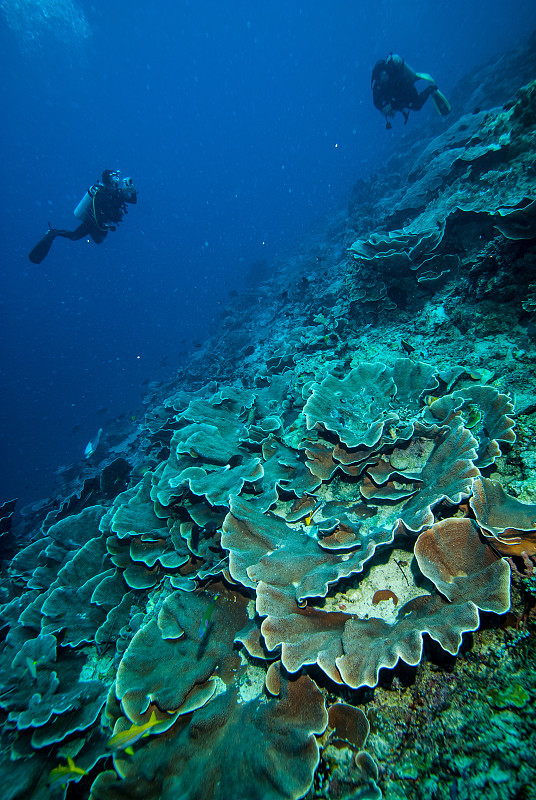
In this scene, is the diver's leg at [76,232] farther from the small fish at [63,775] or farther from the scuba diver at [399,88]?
the small fish at [63,775]

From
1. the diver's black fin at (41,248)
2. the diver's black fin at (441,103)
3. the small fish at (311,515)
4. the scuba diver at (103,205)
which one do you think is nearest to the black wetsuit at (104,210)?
the scuba diver at (103,205)

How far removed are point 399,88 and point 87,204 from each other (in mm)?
11154

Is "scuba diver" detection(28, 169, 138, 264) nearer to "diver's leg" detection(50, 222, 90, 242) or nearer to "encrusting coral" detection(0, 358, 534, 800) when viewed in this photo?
"diver's leg" detection(50, 222, 90, 242)

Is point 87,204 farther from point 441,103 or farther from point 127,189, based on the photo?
point 441,103

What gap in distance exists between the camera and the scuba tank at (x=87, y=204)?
11.0m

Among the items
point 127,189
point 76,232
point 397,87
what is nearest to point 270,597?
point 127,189

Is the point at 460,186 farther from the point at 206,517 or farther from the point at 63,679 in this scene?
the point at 63,679

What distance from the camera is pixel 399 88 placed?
10344 mm

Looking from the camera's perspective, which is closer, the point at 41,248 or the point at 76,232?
the point at 76,232

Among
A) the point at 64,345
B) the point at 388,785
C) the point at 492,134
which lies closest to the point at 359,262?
the point at 492,134

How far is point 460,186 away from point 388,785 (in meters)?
8.68

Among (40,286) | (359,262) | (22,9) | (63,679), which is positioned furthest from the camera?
(40,286)

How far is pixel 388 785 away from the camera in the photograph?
1.62 metres

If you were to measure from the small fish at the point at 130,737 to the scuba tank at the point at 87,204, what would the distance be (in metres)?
13.8
